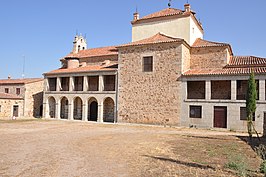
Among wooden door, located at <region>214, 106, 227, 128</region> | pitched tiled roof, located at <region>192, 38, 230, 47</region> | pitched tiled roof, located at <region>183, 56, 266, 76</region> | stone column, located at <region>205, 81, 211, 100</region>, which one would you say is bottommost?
wooden door, located at <region>214, 106, 227, 128</region>

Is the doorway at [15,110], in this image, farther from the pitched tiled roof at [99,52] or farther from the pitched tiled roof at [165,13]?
the pitched tiled roof at [165,13]

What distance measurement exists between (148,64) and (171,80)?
2.87 metres

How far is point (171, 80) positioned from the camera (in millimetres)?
21516

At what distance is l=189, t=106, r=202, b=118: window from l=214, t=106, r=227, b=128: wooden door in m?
1.30

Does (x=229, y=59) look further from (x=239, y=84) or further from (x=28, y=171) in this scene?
(x=28, y=171)

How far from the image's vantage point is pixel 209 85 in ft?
66.4

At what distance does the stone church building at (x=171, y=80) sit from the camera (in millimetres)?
19703

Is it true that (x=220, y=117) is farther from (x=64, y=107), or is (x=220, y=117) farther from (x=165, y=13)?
(x=64, y=107)

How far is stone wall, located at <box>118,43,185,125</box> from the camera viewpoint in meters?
21.3

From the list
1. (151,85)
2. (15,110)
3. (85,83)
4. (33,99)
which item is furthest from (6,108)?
(151,85)

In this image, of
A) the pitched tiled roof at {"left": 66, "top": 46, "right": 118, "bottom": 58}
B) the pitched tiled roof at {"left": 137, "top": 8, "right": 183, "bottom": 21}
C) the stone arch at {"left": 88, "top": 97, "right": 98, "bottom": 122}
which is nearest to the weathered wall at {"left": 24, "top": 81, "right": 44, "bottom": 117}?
the pitched tiled roof at {"left": 66, "top": 46, "right": 118, "bottom": 58}

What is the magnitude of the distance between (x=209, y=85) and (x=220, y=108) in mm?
2099

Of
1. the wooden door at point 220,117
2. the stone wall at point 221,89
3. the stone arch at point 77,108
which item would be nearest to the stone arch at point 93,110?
the stone arch at point 77,108

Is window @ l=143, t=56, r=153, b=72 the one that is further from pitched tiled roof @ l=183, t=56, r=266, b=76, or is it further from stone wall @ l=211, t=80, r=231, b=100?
stone wall @ l=211, t=80, r=231, b=100
